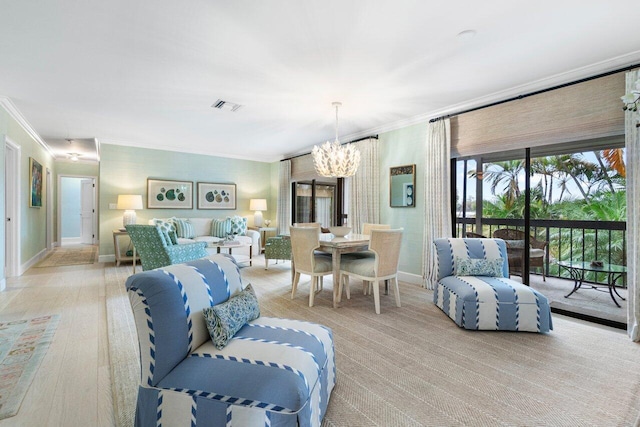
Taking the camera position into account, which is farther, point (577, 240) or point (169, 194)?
point (169, 194)

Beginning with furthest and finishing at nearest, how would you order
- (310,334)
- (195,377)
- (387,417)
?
(310,334), (387,417), (195,377)

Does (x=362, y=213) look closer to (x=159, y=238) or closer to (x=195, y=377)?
(x=159, y=238)

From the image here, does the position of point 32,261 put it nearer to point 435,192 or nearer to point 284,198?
point 284,198

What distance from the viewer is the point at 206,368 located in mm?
1405

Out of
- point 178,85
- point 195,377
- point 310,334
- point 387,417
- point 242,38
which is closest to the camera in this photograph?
point 195,377

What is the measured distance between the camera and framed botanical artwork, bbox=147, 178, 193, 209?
21.4 feet

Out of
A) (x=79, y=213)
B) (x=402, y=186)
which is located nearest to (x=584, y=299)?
(x=402, y=186)

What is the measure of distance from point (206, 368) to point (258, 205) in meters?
6.28

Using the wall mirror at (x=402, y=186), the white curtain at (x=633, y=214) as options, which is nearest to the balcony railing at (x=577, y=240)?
the white curtain at (x=633, y=214)

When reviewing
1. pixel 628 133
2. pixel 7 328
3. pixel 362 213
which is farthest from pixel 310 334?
pixel 362 213

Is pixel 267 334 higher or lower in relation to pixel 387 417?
higher

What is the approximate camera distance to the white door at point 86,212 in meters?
9.59

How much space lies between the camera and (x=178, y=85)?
348cm

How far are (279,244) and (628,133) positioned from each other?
15.6ft
